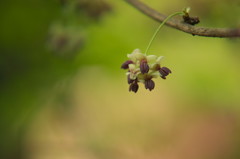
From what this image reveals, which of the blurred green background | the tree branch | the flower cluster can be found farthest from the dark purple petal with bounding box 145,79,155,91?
the blurred green background

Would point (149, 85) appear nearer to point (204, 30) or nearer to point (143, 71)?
point (143, 71)

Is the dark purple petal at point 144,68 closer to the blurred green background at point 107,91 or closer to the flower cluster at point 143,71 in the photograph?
the flower cluster at point 143,71

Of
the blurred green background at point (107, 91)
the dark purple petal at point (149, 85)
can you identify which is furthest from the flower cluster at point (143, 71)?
the blurred green background at point (107, 91)

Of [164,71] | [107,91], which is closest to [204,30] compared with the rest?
[164,71]

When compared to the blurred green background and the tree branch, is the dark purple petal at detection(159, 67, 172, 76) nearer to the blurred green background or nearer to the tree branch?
the tree branch

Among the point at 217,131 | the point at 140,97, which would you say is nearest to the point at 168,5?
the point at 140,97

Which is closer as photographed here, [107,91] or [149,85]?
[149,85]
